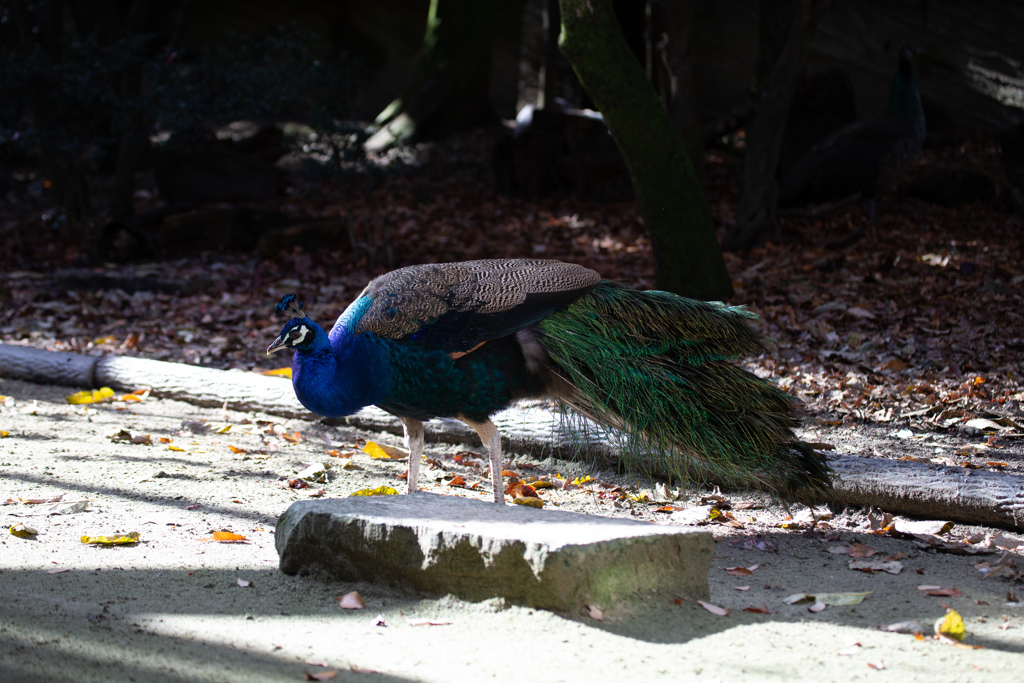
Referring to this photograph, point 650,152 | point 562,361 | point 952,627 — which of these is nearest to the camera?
point 952,627

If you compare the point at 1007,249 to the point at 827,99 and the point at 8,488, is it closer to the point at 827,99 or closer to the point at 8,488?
the point at 827,99

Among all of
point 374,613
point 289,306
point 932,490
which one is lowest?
point 374,613

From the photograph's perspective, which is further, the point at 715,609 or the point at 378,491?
the point at 378,491

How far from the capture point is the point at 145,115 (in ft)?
33.0

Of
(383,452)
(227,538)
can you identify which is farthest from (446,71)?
(227,538)

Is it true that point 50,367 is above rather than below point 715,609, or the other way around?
above

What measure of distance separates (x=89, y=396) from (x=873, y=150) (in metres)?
7.34

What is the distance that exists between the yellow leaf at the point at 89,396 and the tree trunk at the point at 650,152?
13.0ft

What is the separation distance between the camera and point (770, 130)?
8.12 metres

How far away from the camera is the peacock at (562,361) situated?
143 inches

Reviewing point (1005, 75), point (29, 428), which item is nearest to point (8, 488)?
point (29, 428)

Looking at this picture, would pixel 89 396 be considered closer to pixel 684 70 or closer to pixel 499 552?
pixel 499 552

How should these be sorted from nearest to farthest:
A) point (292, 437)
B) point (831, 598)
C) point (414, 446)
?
point (831, 598) → point (414, 446) → point (292, 437)

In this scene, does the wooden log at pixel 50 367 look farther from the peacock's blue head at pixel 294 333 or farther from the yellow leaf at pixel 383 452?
the peacock's blue head at pixel 294 333
